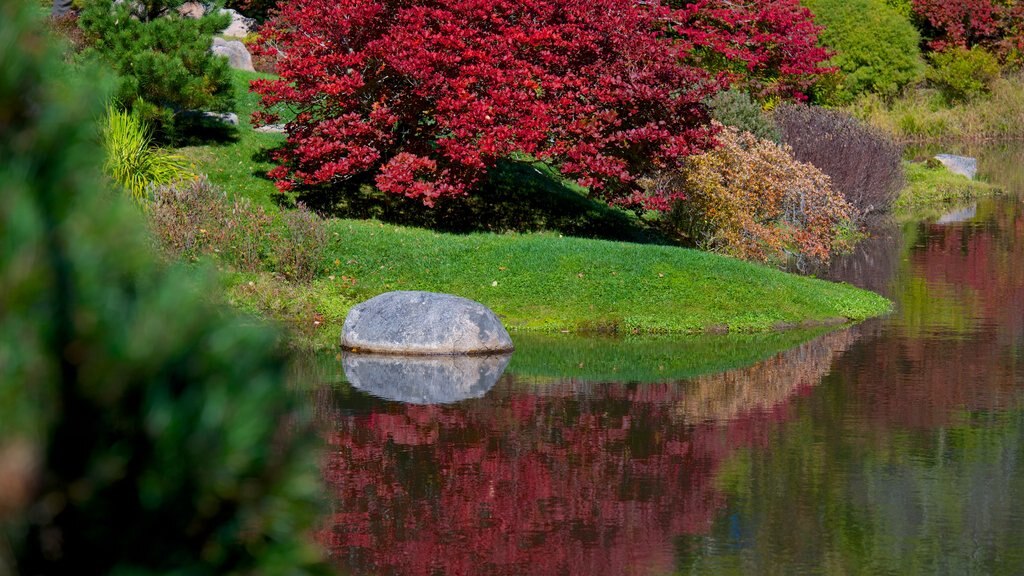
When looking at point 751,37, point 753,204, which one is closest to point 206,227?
point 753,204

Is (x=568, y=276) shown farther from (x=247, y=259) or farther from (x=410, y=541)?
(x=410, y=541)

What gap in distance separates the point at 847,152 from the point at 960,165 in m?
10.9

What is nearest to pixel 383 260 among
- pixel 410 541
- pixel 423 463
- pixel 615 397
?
pixel 615 397

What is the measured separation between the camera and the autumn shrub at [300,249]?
1557 cm

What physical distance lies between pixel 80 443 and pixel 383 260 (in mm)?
13989

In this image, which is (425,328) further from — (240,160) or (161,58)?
(240,160)

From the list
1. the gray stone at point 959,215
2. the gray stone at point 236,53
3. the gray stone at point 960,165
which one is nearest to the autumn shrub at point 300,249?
the gray stone at point 236,53

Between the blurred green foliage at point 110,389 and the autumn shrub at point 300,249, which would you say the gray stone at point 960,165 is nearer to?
the autumn shrub at point 300,249

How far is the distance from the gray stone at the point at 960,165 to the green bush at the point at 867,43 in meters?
7.60

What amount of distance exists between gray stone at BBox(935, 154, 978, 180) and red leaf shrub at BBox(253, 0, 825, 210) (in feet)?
58.9

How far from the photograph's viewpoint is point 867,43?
4347cm

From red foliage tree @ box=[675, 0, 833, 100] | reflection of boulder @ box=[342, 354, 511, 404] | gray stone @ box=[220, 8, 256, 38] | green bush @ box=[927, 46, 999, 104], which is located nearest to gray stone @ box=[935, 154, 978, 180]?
red foliage tree @ box=[675, 0, 833, 100]

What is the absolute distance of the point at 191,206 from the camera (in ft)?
51.9

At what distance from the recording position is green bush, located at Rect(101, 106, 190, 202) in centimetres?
1636
